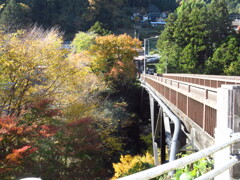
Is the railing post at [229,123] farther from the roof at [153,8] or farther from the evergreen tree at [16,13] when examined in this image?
the roof at [153,8]

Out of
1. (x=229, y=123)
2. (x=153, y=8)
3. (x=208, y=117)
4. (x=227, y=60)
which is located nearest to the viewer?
(x=229, y=123)

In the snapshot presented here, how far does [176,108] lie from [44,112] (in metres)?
6.20

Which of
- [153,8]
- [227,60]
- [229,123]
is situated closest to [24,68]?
[229,123]

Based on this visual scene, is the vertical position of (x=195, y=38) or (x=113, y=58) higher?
(x=195, y=38)

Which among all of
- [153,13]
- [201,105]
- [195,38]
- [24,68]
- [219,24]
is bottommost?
[201,105]

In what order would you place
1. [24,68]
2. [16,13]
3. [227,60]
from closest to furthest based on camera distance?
1. [24,68]
2. [227,60]
3. [16,13]

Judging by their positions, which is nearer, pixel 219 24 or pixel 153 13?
pixel 219 24

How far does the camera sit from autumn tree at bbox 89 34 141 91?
2578 centimetres

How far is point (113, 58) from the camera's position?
2689cm

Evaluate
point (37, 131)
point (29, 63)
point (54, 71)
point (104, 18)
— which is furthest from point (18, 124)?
point (104, 18)

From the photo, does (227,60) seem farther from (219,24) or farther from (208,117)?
(208,117)

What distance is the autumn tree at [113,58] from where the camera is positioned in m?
25.8

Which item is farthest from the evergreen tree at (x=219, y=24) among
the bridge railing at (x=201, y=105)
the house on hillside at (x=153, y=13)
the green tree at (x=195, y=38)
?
the house on hillside at (x=153, y=13)

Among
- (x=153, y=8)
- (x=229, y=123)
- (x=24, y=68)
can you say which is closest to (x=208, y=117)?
(x=229, y=123)
